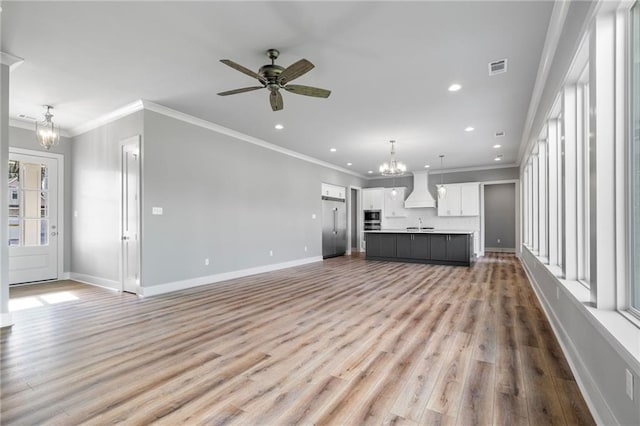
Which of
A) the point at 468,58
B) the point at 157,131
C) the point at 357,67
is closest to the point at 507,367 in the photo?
the point at 468,58

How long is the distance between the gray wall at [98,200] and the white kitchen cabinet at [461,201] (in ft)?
30.3

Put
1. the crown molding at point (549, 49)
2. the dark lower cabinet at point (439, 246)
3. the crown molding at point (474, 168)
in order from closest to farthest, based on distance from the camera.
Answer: the crown molding at point (549, 49) → the dark lower cabinet at point (439, 246) → the crown molding at point (474, 168)

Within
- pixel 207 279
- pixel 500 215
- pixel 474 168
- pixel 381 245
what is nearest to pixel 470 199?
pixel 474 168

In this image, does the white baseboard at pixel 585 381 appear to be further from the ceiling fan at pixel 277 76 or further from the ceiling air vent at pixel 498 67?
the ceiling fan at pixel 277 76

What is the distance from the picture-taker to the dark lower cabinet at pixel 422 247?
7773 mm

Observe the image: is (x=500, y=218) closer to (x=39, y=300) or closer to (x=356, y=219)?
(x=356, y=219)

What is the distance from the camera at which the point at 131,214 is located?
503 cm

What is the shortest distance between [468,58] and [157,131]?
457 cm

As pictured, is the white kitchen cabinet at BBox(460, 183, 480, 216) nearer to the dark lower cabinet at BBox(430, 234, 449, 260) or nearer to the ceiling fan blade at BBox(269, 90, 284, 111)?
the dark lower cabinet at BBox(430, 234, 449, 260)

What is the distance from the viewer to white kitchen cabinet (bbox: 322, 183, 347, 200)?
31.3 feet

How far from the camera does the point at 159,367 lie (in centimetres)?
246

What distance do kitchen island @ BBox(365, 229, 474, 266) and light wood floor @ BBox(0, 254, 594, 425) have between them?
330 cm

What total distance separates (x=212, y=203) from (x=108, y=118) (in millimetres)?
2293

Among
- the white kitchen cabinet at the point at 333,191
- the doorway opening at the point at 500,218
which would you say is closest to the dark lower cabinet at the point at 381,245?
the white kitchen cabinet at the point at 333,191
